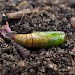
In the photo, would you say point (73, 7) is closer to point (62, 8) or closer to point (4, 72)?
point (62, 8)

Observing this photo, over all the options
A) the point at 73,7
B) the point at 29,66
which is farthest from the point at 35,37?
the point at 73,7

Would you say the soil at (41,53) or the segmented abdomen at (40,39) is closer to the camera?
the soil at (41,53)

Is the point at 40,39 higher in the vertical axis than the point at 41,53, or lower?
higher

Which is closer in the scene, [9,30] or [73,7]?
[9,30]

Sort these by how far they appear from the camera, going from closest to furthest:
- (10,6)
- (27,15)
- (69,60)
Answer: (69,60)
(27,15)
(10,6)

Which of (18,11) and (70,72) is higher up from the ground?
(18,11)

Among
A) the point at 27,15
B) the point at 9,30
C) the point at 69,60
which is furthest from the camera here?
Answer: the point at 27,15

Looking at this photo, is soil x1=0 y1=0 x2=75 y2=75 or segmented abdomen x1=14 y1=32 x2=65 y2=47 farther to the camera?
segmented abdomen x1=14 y1=32 x2=65 y2=47
